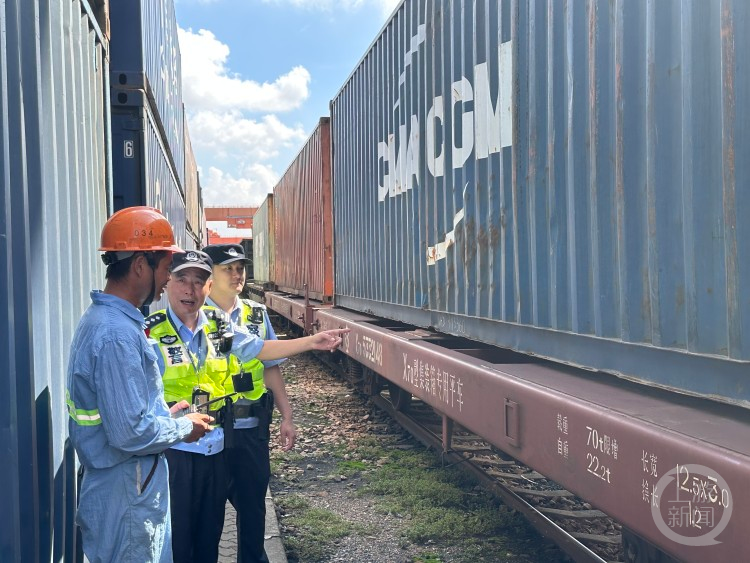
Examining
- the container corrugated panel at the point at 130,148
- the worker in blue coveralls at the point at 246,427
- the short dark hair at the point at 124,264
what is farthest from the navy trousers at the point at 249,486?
the container corrugated panel at the point at 130,148

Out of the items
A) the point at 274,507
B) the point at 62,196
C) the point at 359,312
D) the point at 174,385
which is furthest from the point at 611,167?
the point at 359,312

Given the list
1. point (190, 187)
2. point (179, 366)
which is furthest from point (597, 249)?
point (190, 187)

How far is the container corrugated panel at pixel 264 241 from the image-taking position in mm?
16511

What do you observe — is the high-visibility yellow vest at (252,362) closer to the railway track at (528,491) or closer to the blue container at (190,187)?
the railway track at (528,491)

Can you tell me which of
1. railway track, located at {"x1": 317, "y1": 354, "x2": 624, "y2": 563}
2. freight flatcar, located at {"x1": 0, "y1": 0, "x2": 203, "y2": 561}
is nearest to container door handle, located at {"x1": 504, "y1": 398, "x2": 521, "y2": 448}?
railway track, located at {"x1": 317, "y1": 354, "x2": 624, "y2": 563}

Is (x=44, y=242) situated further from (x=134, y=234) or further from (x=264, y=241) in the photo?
(x=264, y=241)

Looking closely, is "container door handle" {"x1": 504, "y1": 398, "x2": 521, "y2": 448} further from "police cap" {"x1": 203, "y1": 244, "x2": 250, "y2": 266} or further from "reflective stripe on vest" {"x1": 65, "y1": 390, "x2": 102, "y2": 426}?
"reflective stripe on vest" {"x1": 65, "y1": 390, "x2": 102, "y2": 426}

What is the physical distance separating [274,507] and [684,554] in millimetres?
3104

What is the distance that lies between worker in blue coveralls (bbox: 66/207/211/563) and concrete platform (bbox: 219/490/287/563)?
67.0 inches

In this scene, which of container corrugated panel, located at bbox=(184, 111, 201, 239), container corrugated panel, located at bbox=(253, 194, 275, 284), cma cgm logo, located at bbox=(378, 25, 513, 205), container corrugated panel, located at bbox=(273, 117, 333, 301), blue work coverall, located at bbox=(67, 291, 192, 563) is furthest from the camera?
container corrugated panel, located at bbox=(253, 194, 275, 284)

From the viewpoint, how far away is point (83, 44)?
2.94 meters

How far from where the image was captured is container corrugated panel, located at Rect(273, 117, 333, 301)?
28.2ft

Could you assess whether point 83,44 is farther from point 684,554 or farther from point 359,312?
point 359,312

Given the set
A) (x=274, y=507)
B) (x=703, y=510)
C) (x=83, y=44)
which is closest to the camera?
(x=703, y=510)
